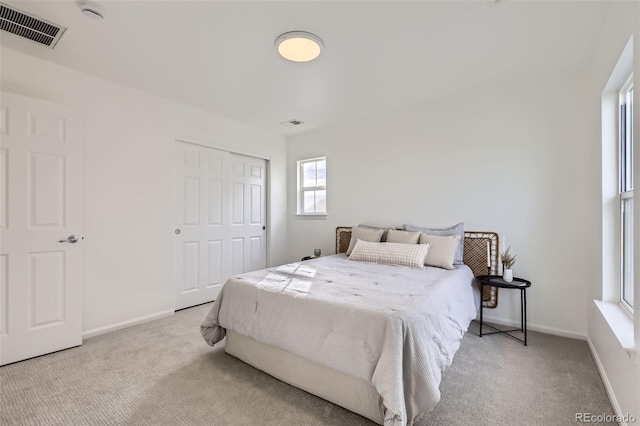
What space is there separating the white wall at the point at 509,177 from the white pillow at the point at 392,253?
667 mm

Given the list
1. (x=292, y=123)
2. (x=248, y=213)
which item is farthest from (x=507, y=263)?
(x=248, y=213)

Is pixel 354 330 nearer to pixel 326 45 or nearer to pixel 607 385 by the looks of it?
pixel 607 385

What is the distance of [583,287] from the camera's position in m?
2.68

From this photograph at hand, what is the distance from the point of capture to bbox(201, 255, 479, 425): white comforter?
1.44m

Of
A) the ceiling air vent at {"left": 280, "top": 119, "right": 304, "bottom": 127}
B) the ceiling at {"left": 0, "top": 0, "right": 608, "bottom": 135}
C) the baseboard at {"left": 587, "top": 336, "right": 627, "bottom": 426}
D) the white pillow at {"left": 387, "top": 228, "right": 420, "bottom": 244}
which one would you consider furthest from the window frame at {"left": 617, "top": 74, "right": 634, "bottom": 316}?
the ceiling air vent at {"left": 280, "top": 119, "right": 304, "bottom": 127}

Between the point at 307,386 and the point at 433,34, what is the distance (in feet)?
8.70

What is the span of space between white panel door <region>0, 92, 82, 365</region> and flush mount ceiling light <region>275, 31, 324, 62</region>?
1.99 m

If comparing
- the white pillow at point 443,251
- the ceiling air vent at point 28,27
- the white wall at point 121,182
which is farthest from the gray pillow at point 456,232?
the ceiling air vent at point 28,27

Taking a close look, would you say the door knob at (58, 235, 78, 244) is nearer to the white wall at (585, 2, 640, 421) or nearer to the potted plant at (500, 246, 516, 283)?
the white wall at (585, 2, 640, 421)

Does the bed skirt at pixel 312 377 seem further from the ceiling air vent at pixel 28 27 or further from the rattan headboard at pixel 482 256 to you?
the ceiling air vent at pixel 28 27

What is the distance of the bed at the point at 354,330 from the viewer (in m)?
1.45

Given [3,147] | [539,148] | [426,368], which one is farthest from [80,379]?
[539,148]

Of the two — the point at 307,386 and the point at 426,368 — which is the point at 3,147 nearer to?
the point at 307,386

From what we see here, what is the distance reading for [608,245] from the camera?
2.07 m
